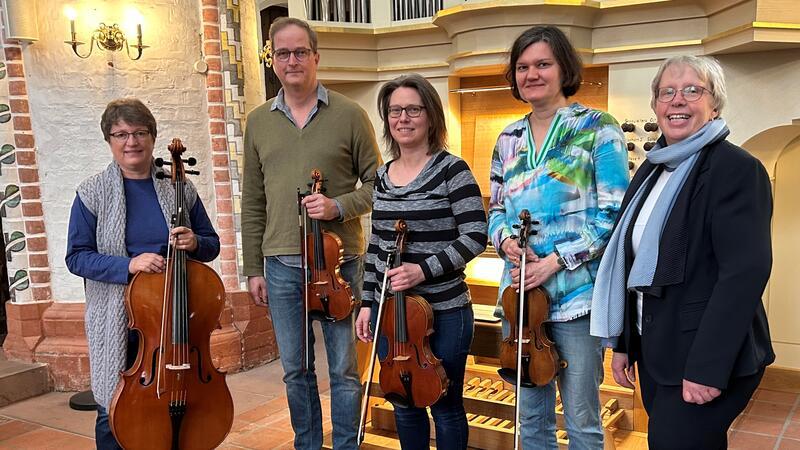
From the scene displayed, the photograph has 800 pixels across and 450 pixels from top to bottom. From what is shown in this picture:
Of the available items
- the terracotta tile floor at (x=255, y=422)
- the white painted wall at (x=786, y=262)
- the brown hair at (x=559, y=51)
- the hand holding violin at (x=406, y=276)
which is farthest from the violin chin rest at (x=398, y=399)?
the white painted wall at (x=786, y=262)

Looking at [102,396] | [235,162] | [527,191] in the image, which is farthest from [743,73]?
[102,396]

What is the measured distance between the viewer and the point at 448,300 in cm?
198

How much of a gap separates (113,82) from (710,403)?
11.9 ft

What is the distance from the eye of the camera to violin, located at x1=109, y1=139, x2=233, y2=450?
202 cm

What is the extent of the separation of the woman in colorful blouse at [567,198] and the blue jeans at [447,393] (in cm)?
22

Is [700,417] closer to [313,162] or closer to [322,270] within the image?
[322,270]

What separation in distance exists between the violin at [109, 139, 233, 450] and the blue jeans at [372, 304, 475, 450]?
0.59 m

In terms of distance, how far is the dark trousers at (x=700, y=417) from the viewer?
1461 millimetres

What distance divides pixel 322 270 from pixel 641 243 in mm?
1048

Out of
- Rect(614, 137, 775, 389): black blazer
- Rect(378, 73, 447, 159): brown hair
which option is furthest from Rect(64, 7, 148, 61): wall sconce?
Rect(614, 137, 775, 389): black blazer

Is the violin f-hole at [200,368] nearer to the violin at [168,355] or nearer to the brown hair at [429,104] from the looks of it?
the violin at [168,355]

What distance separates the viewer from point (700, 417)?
1.47 m

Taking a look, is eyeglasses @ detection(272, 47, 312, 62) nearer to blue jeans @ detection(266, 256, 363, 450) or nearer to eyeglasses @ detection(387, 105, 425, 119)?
eyeglasses @ detection(387, 105, 425, 119)

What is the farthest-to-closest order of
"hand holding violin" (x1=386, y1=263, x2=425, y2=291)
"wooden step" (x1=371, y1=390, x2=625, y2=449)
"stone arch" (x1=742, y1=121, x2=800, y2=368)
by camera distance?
"stone arch" (x1=742, y1=121, x2=800, y2=368), "wooden step" (x1=371, y1=390, x2=625, y2=449), "hand holding violin" (x1=386, y1=263, x2=425, y2=291)
